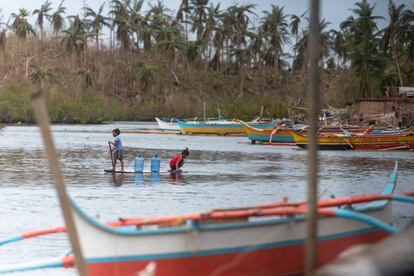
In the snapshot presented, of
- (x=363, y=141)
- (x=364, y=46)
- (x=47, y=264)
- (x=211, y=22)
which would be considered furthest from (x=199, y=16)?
(x=47, y=264)

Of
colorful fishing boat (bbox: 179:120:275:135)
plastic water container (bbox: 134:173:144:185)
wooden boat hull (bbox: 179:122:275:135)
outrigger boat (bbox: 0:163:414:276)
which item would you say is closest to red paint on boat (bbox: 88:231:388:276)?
outrigger boat (bbox: 0:163:414:276)

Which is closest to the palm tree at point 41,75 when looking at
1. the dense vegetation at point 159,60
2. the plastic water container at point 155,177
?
the dense vegetation at point 159,60

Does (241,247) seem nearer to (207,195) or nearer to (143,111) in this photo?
(207,195)

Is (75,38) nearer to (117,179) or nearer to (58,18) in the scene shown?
(58,18)

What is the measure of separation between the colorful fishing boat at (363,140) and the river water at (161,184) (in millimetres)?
3254

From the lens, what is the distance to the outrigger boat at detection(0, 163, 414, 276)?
1147 centimetres

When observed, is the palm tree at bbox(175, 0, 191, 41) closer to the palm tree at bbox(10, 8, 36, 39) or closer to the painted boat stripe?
the palm tree at bbox(10, 8, 36, 39)

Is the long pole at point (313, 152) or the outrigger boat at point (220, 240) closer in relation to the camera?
the long pole at point (313, 152)

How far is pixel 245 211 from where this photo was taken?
12141mm

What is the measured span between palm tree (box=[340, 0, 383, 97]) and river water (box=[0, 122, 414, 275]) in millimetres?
41219

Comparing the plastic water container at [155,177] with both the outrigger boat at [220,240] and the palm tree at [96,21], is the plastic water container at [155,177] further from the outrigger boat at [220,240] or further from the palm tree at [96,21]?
the palm tree at [96,21]

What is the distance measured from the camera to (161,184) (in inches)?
1187

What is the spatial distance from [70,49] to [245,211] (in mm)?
122694

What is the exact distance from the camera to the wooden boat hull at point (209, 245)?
37.5 feet
